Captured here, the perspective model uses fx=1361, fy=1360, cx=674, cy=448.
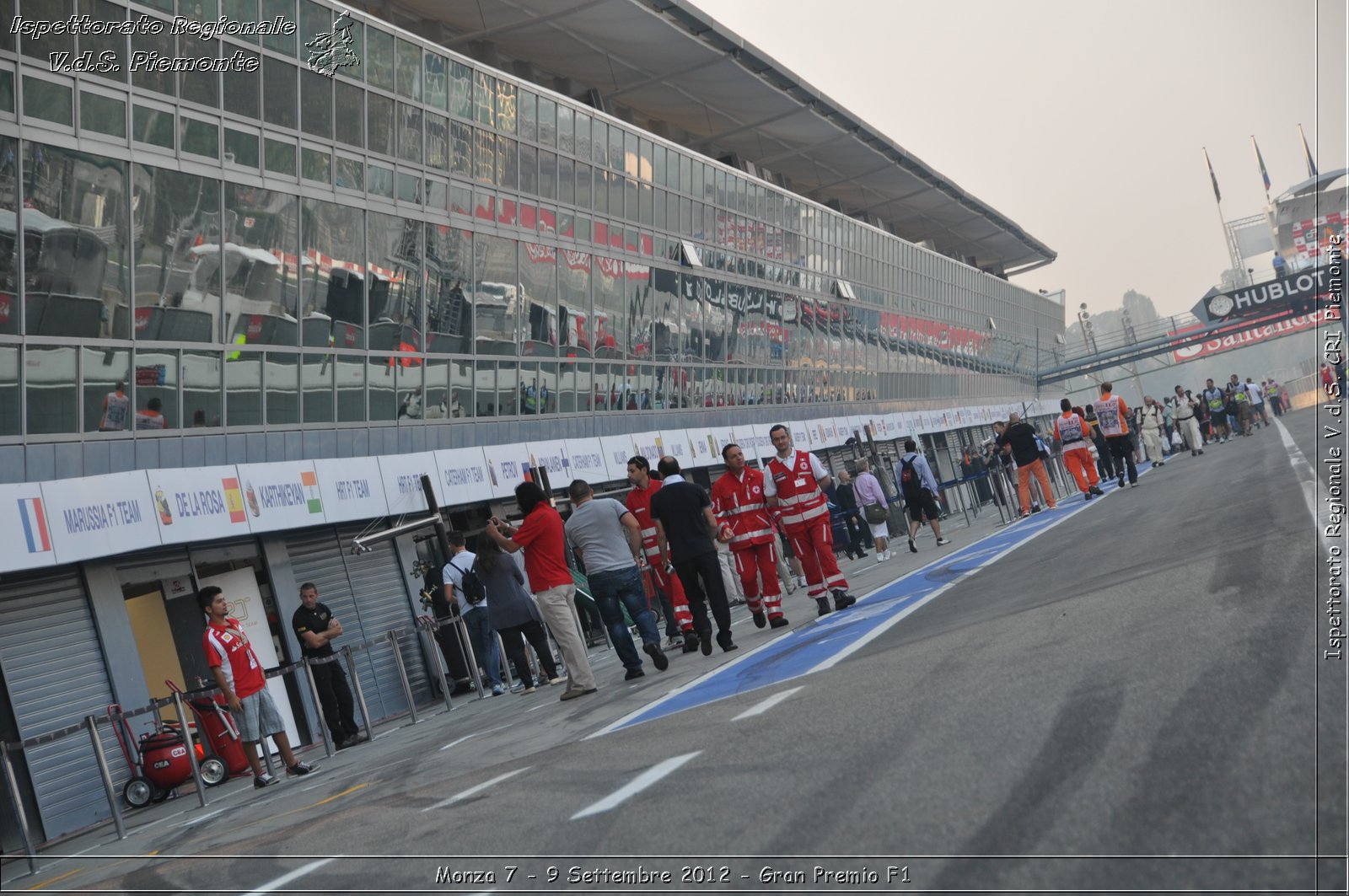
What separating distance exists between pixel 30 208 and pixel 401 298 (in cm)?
898

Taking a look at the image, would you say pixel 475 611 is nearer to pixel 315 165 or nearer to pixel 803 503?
pixel 803 503

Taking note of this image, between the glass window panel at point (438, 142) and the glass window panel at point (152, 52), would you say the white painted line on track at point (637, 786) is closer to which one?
the glass window panel at point (152, 52)

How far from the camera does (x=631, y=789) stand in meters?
6.22

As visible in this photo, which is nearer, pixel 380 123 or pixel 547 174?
pixel 380 123

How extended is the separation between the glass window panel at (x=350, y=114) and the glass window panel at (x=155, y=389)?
604cm

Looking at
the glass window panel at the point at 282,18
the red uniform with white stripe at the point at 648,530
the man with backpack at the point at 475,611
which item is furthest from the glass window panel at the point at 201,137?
the red uniform with white stripe at the point at 648,530

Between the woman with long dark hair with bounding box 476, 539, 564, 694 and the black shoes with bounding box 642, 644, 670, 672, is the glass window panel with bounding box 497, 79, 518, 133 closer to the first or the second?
the woman with long dark hair with bounding box 476, 539, 564, 694

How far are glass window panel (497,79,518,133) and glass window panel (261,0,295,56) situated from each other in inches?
295

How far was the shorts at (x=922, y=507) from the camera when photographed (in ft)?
76.8

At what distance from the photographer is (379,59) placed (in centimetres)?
2497

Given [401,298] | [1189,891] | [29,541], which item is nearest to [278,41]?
[401,298]

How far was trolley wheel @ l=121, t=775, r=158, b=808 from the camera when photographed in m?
14.6

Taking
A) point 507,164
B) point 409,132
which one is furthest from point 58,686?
point 507,164

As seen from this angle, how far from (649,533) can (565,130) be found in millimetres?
20096
